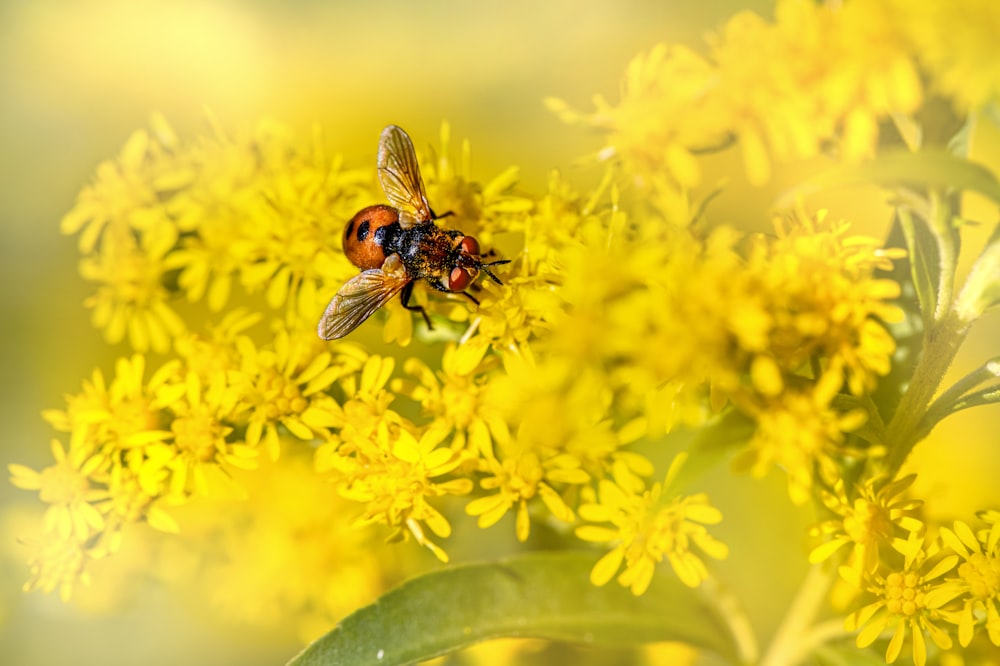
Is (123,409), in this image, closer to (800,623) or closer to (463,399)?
(463,399)

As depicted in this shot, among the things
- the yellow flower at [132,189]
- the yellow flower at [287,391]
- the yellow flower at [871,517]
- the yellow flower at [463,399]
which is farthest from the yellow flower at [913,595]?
the yellow flower at [132,189]

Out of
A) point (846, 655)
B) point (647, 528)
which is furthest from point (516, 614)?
point (846, 655)

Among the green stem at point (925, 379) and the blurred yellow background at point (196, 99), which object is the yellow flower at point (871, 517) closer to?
the green stem at point (925, 379)

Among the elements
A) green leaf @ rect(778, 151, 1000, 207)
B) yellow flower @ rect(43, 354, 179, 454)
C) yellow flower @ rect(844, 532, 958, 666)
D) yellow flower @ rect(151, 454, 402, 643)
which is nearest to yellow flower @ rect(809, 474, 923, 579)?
yellow flower @ rect(844, 532, 958, 666)

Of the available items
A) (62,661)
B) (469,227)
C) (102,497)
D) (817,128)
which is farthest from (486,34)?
(62,661)

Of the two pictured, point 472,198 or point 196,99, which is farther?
point 196,99

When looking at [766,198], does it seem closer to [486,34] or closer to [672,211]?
[672,211]

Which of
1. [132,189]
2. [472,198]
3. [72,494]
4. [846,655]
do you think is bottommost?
[846,655]
